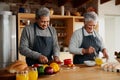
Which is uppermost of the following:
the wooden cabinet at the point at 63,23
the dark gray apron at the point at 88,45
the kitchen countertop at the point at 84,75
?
the wooden cabinet at the point at 63,23

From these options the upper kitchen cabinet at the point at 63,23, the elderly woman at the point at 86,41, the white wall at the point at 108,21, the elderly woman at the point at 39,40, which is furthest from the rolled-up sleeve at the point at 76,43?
the white wall at the point at 108,21

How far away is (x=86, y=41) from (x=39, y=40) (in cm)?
61

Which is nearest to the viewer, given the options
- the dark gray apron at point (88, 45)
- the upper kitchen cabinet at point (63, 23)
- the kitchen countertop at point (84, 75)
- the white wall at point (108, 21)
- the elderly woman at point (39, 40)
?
the kitchen countertop at point (84, 75)

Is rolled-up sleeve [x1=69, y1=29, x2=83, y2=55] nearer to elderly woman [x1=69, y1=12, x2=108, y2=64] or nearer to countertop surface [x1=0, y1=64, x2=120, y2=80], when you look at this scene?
elderly woman [x1=69, y1=12, x2=108, y2=64]

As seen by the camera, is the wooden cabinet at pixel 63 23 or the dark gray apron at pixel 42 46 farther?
the wooden cabinet at pixel 63 23

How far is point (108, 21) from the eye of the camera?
5.55 metres

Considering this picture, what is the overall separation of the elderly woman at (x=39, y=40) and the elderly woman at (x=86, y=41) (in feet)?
0.82

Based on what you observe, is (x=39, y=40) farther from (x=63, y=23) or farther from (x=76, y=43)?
(x=63, y=23)

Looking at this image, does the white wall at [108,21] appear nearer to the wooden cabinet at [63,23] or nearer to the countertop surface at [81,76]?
the wooden cabinet at [63,23]

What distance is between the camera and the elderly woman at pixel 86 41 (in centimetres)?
252

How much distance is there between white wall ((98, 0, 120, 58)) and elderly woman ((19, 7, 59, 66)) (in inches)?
115

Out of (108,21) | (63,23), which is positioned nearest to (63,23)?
(63,23)

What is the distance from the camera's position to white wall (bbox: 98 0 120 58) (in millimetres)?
5270

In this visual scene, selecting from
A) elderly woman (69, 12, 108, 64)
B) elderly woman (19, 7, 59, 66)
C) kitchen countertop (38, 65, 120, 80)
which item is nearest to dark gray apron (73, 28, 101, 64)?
elderly woman (69, 12, 108, 64)
